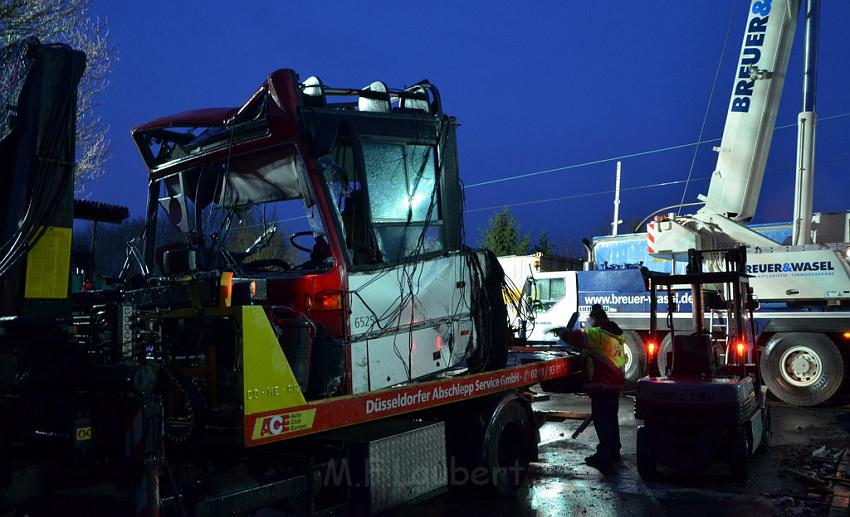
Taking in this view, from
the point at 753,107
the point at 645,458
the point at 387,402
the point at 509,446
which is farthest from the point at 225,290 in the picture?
the point at 753,107

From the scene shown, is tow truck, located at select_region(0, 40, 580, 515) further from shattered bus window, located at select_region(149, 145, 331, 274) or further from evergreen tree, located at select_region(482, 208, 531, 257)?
evergreen tree, located at select_region(482, 208, 531, 257)

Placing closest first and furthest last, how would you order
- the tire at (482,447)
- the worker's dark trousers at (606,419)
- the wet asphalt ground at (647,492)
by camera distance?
the wet asphalt ground at (647,492) → the tire at (482,447) → the worker's dark trousers at (606,419)

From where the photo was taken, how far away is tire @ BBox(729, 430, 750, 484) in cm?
718

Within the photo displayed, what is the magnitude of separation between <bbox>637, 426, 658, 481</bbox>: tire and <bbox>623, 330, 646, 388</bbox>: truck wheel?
7046 millimetres

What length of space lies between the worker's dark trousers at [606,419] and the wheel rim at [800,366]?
19.0 feet

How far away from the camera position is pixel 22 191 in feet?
12.1

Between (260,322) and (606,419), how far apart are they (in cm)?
501

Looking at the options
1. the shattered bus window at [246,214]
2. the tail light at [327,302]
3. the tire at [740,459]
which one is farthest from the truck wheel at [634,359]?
the tail light at [327,302]

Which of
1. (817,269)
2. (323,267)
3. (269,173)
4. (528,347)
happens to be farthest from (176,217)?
(817,269)

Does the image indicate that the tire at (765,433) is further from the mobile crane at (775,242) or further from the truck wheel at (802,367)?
the truck wheel at (802,367)

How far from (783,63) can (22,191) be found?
12.2 m

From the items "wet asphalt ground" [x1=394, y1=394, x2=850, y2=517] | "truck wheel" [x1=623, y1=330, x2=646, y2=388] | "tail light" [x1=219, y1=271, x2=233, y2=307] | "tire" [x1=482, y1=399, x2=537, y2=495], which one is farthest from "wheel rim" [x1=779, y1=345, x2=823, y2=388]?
"tail light" [x1=219, y1=271, x2=233, y2=307]

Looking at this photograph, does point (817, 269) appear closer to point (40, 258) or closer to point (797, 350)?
point (797, 350)

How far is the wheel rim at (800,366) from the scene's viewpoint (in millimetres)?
12242
